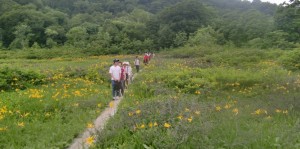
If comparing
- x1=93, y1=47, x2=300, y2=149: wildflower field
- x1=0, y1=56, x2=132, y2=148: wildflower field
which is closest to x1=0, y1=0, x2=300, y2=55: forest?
x1=93, y1=47, x2=300, y2=149: wildflower field

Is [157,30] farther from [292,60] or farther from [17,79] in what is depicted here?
[17,79]

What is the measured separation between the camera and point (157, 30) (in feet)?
219

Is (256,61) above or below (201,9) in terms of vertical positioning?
below

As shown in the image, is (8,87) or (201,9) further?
(201,9)

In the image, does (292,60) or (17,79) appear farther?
(292,60)

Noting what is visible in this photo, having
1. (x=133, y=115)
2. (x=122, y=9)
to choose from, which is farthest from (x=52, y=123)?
(x=122, y=9)

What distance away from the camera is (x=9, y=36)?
74562mm

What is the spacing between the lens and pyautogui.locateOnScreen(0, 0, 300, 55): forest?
49219 millimetres

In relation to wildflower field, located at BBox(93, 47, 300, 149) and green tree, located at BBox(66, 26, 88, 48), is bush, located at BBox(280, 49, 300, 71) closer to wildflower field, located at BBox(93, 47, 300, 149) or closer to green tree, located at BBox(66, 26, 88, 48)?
wildflower field, located at BBox(93, 47, 300, 149)

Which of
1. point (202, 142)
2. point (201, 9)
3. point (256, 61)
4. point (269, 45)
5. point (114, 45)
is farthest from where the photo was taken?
point (201, 9)

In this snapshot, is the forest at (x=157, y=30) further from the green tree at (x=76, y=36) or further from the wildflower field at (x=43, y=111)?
the wildflower field at (x=43, y=111)

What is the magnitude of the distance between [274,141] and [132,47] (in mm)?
51637

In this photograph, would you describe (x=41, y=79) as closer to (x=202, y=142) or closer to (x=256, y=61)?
(x=202, y=142)

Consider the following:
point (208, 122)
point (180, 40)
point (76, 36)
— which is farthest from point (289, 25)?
point (208, 122)
